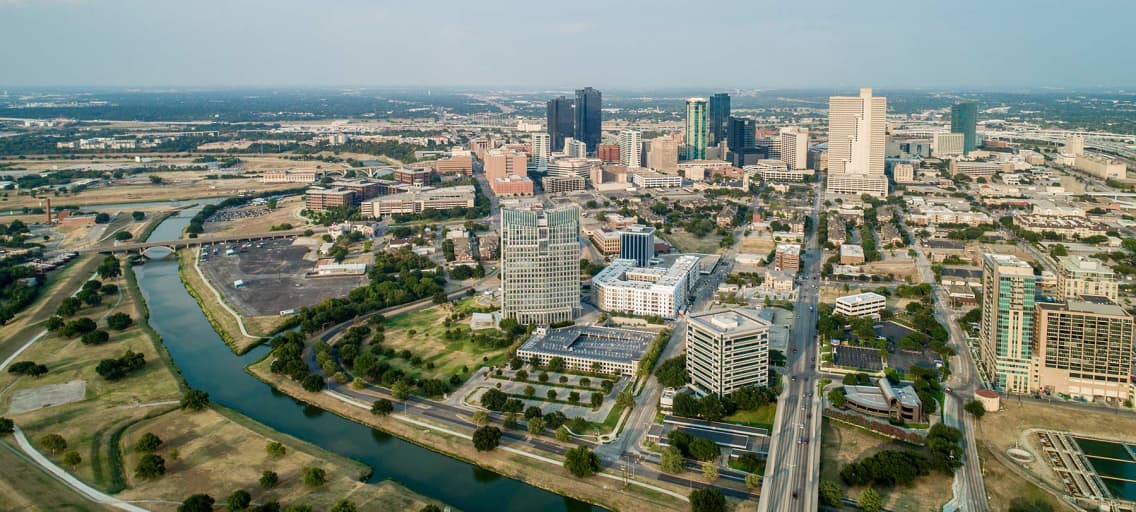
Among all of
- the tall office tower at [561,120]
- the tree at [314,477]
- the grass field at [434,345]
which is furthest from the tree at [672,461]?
the tall office tower at [561,120]

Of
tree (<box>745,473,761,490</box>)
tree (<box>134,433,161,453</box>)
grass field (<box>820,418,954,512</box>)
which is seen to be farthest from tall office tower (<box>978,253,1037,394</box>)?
tree (<box>134,433,161,453</box>)

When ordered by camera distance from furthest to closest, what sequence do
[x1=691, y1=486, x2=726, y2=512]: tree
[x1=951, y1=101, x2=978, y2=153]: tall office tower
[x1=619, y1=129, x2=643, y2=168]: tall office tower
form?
[x1=951, y1=101, x2=978, y2=153]: tall office tower, [x1=619, y1=129, x2=643, y2=168]: tall office tower, [x1=691, y1=486, x2=726, y2=512]: tree

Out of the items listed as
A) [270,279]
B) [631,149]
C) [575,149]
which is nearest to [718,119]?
[631,149]

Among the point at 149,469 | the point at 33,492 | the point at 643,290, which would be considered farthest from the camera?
the point at 643,290

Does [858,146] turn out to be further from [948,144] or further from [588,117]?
[588,117]

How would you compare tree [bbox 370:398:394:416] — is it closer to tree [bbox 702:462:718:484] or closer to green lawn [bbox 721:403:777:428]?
tree [bbox 702:462:718:484]

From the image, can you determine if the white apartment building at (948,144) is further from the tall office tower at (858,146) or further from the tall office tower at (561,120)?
the tall office tower at (561,120)

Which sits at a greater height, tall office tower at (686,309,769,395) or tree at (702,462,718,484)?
tall office tower at (686,309,769,395)
